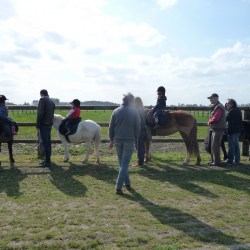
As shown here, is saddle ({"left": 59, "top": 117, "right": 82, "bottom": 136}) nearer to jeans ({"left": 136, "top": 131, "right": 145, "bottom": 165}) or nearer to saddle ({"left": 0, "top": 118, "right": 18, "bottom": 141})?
saddle ({"left": 0, "top": 118, "right": 18, "bottom": 141})

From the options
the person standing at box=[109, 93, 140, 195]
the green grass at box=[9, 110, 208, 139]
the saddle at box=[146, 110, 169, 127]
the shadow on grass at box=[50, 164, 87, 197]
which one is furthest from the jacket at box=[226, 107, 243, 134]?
the green grass at box=[9, 110, 208, 139]

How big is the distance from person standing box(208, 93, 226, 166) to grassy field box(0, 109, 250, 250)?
66 centimetres

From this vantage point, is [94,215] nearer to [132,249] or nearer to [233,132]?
[132,249]

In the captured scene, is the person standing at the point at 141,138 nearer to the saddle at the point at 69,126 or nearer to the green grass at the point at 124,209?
the green grass at the point at 124,209

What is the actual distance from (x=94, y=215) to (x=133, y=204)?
0.95 metres

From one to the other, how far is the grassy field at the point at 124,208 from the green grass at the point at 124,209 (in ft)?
0.04

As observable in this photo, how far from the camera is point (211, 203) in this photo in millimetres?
6652

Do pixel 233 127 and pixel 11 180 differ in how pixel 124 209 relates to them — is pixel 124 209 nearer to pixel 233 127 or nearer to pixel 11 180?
pixel 11 180

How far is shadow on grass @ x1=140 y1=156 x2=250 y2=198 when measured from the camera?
7953 mm

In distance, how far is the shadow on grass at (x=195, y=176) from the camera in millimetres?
7953

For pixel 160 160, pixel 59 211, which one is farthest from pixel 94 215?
pixel 160 160

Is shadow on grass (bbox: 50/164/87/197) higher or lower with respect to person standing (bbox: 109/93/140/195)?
lower

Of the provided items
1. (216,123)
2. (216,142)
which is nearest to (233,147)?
(216,142)

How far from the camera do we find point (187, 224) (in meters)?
5.44
